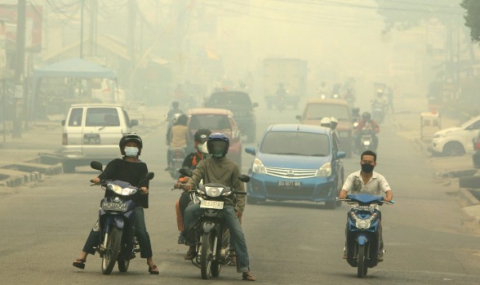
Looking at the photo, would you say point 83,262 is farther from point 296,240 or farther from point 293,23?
point 293,23

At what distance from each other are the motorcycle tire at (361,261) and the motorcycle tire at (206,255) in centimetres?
191

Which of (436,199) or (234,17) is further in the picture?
(234,17)

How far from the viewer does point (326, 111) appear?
1674 inches

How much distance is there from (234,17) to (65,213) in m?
159

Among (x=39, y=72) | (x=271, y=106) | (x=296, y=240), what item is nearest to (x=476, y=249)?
(x=296, y=240)

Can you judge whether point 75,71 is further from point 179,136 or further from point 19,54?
point 179,136

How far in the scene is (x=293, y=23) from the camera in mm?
182000

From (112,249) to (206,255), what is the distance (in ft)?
3.20

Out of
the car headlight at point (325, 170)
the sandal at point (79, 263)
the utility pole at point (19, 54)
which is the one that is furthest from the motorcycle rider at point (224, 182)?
the utility pole at point (19, 54)

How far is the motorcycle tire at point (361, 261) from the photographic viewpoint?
45.7ft

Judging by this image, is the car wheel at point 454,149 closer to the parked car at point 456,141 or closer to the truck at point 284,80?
the parked car at point 456,141

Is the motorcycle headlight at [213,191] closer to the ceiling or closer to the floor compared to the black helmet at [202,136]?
closer to the floor

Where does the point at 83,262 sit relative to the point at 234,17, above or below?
below

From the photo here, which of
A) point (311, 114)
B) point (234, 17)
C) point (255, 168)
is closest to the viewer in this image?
point (255, 168)
